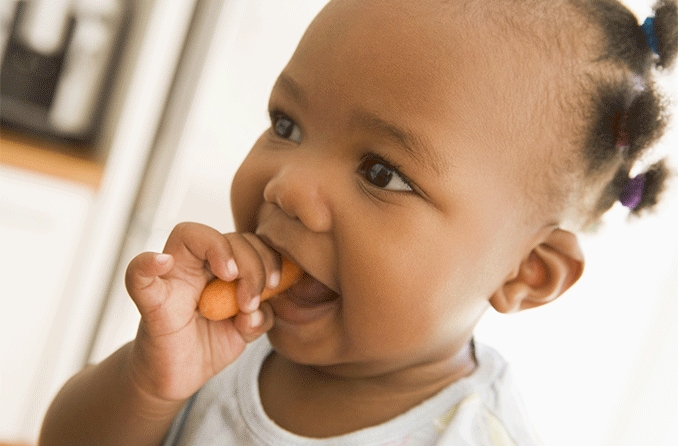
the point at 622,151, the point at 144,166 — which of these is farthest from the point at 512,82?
the point at 144,166

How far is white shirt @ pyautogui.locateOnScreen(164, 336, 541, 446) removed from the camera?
0.73 meters

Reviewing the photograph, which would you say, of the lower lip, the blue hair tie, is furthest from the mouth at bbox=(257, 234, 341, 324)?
the blue hair tie

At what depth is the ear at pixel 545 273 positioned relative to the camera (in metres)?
0.74

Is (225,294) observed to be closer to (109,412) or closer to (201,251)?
(201,251)

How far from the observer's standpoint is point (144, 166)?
1634mm

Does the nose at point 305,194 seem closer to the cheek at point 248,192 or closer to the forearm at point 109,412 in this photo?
the cheek at point 248,192

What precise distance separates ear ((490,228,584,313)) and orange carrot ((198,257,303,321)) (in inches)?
8.7

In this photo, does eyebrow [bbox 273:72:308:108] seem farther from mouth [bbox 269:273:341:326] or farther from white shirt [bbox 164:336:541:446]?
white shirt [bbox 164:336:541:446]

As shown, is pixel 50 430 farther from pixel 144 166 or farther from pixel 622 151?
pixel 144 166

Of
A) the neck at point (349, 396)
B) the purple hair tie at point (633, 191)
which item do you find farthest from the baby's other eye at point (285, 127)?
the purple hair tie at point (633, 191)

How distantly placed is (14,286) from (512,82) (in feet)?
4.35

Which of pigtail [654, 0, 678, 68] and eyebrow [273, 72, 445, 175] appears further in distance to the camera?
pigtail [654, 0, 678, 68]

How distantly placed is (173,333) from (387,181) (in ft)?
0.83

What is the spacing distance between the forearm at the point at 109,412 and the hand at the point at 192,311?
0.03 m
